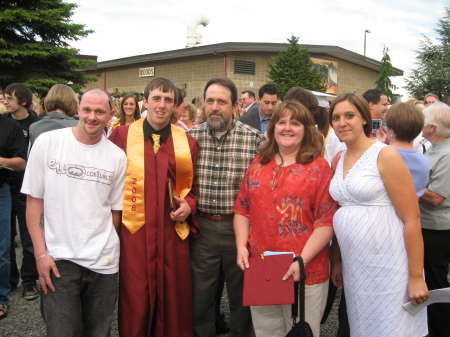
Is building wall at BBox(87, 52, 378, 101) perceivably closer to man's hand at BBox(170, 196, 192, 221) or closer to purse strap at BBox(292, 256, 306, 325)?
man's hand at BBox(170, 196, 192, 221)

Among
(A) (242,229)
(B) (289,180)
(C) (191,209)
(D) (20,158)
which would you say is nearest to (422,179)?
(B) (289,180)

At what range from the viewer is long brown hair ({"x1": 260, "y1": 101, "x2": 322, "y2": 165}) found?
251 centimetres

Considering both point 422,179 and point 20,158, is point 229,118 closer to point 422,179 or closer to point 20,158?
point 422,179

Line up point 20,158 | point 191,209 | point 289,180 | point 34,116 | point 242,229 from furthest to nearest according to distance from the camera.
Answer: point 34,116 < point 20,158 < point 191,209 < point 242,229 < point 289,180

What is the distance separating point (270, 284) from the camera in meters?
2.33

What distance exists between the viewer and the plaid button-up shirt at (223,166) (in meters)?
3.01

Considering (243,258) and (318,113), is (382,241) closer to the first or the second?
(243,258)

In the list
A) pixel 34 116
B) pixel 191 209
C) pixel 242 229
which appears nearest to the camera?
pixel 242 229

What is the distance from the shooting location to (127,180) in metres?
2.73

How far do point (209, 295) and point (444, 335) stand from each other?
183cm

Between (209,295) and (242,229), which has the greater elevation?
(242,229)

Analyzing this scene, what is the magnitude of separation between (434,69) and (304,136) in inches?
596

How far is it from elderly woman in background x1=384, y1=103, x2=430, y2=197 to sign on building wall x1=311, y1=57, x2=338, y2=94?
20.8 m

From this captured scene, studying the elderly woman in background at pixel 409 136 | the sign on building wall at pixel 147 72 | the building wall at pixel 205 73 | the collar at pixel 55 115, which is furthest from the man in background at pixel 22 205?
the sign on building wall at pixel 147 72
